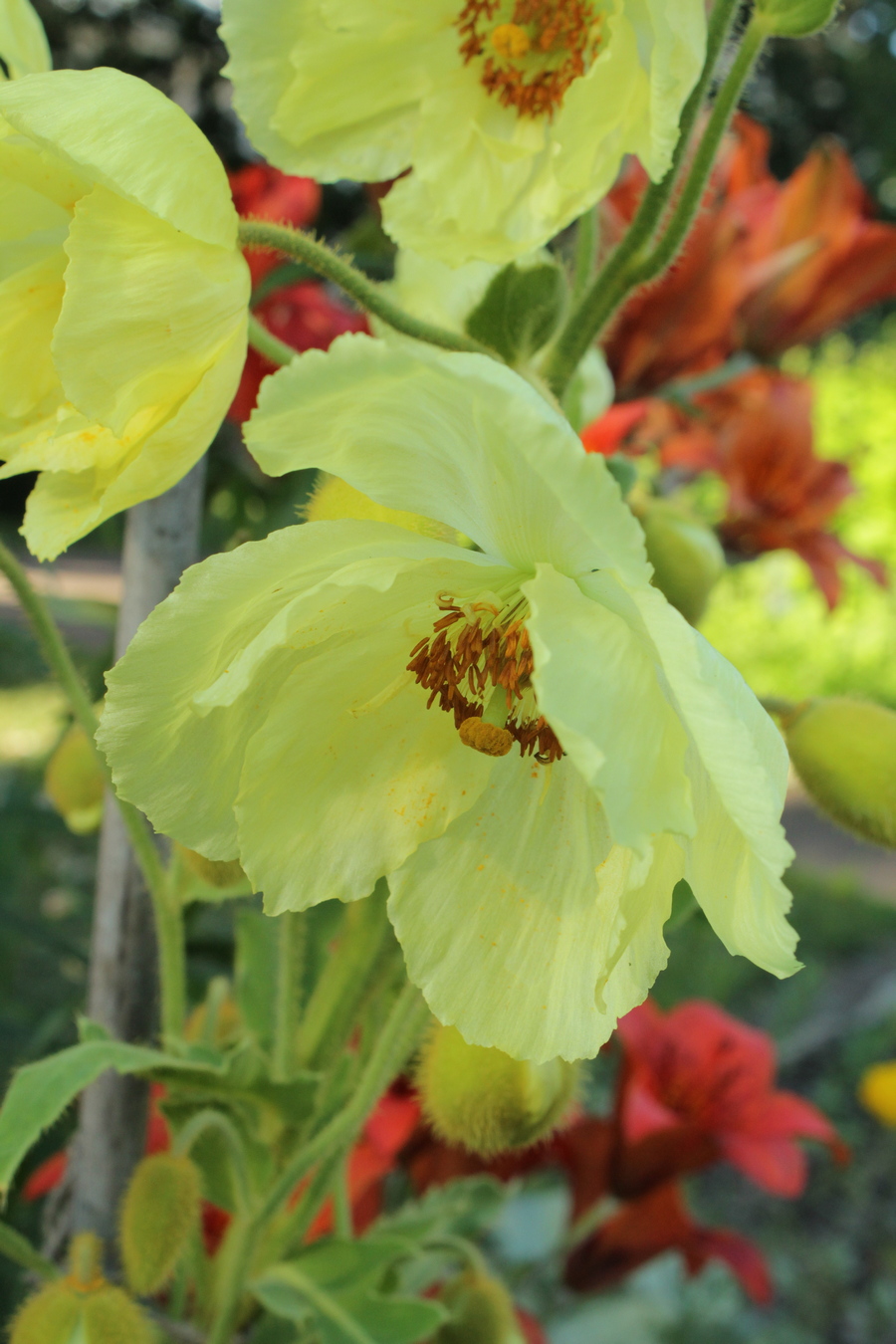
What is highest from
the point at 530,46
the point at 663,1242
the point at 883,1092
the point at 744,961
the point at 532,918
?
the point at 530,46

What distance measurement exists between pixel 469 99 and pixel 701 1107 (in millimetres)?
781

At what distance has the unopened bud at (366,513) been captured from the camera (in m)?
0.42

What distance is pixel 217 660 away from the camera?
40 cm

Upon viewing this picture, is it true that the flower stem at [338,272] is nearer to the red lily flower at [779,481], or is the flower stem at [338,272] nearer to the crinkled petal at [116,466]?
the crinkled petal at [116,466]

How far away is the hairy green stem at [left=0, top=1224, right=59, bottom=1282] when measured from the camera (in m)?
0.53

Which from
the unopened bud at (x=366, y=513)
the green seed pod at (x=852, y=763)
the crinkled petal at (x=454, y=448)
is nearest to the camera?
the crinkled petal at (x=454, y=448)

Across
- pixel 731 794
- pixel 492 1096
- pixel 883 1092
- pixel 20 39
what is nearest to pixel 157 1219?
pixel 492 1096

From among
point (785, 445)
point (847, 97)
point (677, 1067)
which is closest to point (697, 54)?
point (785, 445)

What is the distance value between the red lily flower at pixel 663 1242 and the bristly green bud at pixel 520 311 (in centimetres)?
70

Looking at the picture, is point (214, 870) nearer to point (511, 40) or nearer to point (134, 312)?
point (134, 312)

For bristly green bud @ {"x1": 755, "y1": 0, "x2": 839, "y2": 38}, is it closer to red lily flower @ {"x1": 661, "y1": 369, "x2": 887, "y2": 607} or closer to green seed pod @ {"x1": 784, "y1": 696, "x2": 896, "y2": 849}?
green seed pod @ {"x1": 784, "y1": 696, "x2": 896, "y2": 849}

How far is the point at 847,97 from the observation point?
7.00 m

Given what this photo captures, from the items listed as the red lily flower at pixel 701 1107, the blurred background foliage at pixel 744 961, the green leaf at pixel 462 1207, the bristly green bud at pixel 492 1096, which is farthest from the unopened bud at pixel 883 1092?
the bristly green bud at pixel 492 1096

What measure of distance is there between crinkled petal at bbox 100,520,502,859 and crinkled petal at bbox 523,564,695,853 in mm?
53
